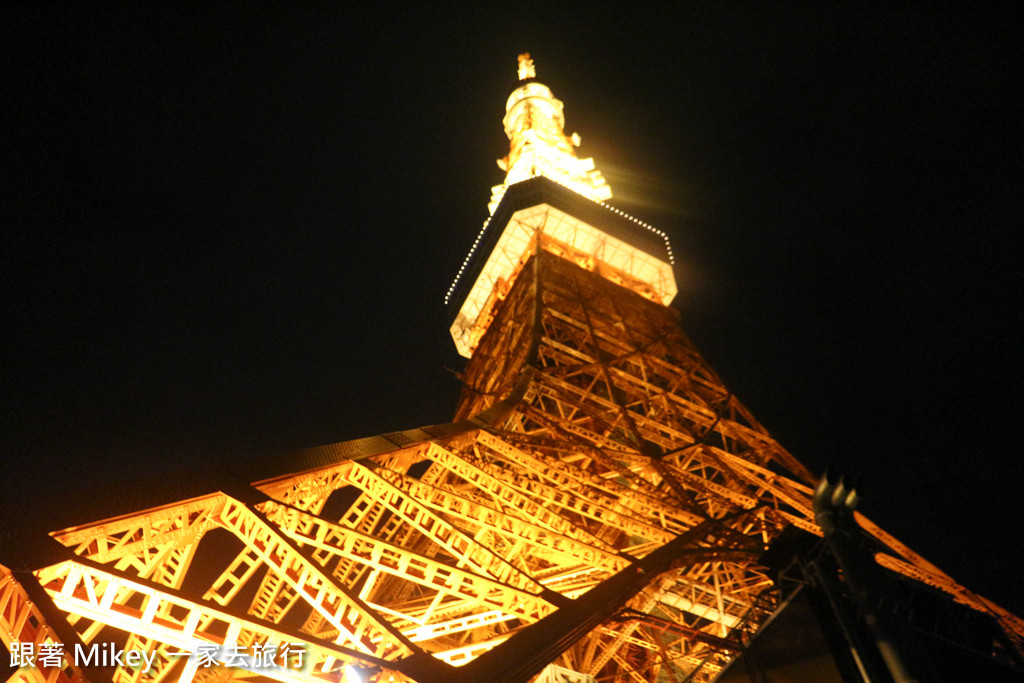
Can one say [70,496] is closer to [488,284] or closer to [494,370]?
[494,370]

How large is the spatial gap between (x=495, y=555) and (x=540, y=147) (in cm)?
2735

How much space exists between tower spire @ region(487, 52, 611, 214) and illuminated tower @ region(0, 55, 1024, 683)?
19.7ft

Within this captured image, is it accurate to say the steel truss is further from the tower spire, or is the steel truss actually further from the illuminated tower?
the tower spire

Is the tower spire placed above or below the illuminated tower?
above

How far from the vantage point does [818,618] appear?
639 cm

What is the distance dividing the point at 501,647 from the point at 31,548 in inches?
119

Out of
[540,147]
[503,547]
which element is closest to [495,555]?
[503,547]

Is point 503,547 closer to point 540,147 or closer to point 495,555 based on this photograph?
point 495,555

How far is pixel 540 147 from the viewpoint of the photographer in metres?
31.9

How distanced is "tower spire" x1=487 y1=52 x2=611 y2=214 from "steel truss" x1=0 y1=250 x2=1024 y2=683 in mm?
11302

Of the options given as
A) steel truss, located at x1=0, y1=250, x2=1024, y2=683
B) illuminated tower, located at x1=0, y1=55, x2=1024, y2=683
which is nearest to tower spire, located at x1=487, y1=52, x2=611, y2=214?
illuminated tower, located at x1=0, y1=55, x2=1024, y2=683

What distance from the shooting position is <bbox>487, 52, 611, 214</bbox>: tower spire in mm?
30686

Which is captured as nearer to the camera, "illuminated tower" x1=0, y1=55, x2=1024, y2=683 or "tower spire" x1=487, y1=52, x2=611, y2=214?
"illuminated tower" x1=0, y1=55, x2=1024, y2=683

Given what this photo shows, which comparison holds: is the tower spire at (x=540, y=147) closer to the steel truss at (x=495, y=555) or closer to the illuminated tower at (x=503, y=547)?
the illuminated tower at (x=503, y=547)
